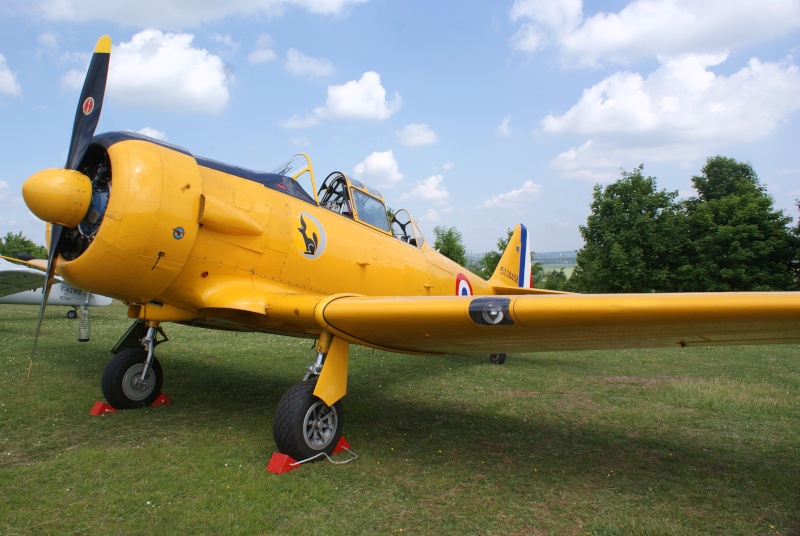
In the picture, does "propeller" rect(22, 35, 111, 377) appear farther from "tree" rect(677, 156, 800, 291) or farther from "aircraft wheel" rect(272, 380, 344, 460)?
"tree" rect(677, 156, 800, 291)

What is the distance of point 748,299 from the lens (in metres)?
2.79

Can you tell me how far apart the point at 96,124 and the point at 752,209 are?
34.5 metres

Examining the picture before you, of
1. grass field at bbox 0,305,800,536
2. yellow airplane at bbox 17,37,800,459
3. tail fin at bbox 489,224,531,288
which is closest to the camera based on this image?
grass field at bbox 0,305,800,536

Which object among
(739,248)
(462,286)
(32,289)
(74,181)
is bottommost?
(32,289)

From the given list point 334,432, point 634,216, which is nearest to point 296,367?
point 334,432

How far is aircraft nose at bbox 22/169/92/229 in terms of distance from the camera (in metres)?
3.85

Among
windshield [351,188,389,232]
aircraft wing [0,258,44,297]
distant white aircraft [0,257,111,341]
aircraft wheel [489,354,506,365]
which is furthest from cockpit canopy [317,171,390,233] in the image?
aircraft wing [0,258,44,297]

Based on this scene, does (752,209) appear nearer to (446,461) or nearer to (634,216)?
(634,216)

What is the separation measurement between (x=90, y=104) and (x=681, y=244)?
33677 mm

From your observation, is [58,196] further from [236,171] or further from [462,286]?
[462,286]

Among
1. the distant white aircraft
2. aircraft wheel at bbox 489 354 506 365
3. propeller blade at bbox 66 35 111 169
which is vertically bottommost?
aircraft wheel at bbox 489 354 506 365

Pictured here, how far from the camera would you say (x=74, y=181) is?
3955 millimetres

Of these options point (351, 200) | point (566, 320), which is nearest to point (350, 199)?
point (351, 200)

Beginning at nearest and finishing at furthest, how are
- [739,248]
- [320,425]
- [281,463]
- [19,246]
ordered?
[281,463], [320,425], [739,248], [19,246]
